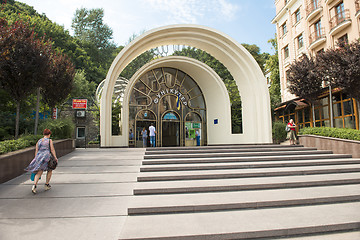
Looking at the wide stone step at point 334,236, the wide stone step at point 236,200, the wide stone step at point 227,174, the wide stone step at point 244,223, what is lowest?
the wide stone step at point 334,236

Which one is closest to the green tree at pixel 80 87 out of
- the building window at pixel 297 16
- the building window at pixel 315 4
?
the building window at pixel 297 16

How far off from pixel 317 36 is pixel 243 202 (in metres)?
23.1

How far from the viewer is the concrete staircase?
384 cm

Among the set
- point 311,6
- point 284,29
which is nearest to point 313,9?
point 311,6

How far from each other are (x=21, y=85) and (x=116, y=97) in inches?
638

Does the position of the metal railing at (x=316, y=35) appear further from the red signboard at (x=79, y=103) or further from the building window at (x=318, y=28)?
the red signboard at (x=79, y=103)

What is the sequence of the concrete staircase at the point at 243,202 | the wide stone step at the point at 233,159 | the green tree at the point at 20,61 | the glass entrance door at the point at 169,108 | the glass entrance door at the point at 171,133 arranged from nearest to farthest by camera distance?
the concrete staircase at the point at 243,202
the wide stone step at the point at 233,159
the green tree at the point at 20,61
the glass entrance door at the point at 169,108
the glass entrance door at the point at 171,133

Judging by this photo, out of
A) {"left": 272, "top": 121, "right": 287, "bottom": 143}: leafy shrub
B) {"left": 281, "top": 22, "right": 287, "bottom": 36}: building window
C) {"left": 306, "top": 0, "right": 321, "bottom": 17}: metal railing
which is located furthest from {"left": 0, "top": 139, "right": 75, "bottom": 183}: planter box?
{"left": 281, "top": 22, "right": 287, "bottom": 36}: building window

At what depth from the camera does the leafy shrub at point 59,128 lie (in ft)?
36.3

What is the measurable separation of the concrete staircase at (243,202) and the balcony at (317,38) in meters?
16.5

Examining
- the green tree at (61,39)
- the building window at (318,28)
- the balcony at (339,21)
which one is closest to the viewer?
the balcony at (339,21)

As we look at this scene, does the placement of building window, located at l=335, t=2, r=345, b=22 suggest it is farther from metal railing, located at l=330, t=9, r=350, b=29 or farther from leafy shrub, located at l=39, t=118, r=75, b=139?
leafy shrub, located at l=39, t=118, r=75, b=139

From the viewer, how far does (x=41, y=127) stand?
11164 mm

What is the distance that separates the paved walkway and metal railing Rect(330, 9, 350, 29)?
20.4 metres
